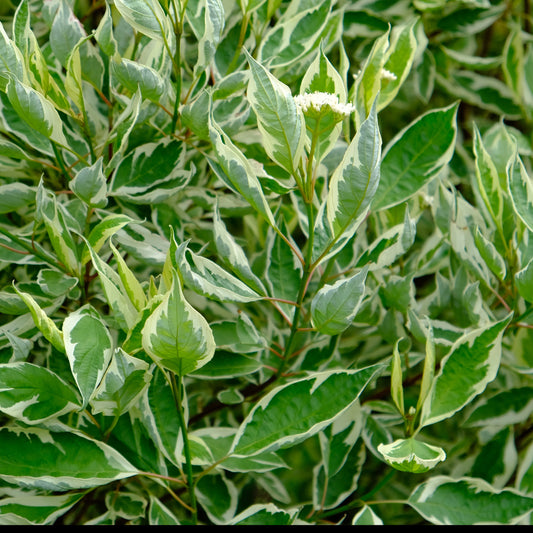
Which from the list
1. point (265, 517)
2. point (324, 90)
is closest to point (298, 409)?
point (265, 517)

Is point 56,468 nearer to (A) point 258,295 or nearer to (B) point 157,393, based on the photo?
(B) point 157,393

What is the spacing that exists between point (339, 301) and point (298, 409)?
14 cm

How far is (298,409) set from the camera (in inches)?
26.0

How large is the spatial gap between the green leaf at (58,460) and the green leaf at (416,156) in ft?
1.28

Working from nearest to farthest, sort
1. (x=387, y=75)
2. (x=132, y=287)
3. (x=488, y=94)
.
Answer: (x=132, y=287) → (x=387, y=75) → (x=488, y=94)

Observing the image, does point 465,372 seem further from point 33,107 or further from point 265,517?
point 33,107

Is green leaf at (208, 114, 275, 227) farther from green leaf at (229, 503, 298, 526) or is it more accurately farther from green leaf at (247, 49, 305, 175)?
green leaf at (229, 503, 298, 526)

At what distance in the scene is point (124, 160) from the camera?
737 millimetres


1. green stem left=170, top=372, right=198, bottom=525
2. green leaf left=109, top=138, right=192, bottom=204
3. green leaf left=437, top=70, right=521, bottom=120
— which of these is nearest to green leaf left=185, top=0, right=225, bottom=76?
green leaf left=109, top=138, right=192, bottom=204

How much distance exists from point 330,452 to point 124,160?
43cm

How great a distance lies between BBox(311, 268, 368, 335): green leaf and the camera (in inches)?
23.1

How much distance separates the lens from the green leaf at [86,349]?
22.2 inches

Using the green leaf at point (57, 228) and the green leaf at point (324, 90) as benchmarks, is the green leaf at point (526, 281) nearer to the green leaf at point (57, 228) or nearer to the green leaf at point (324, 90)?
the green leaf at point (324, 90)

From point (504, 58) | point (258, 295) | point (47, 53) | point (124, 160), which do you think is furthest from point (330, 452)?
point (504, 58)
